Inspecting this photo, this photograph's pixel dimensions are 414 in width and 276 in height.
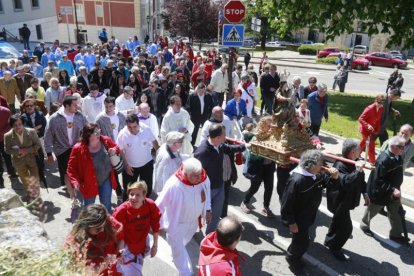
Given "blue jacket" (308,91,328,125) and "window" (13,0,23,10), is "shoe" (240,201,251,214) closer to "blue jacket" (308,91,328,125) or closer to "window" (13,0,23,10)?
"blue jacket" (308,91,328,125)

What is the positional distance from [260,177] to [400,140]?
2.23m

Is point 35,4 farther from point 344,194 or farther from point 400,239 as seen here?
point 400,239

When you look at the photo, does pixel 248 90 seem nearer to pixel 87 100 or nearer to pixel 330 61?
pixel 87 100

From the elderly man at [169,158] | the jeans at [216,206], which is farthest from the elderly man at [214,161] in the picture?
the elderly man at [169,158]

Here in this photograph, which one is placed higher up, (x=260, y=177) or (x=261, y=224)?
(x=260, y=177)

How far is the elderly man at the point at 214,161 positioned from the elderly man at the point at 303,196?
105cm

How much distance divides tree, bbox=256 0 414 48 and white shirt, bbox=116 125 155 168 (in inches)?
343

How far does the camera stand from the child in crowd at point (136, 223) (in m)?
4.15

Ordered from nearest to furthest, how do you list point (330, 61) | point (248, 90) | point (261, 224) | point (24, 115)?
point (261, 224) → point (24, 115) → point (248, 90) → point (330, 61)

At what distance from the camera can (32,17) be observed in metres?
37.6

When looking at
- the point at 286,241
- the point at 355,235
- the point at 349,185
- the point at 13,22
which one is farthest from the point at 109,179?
the point at 13,22

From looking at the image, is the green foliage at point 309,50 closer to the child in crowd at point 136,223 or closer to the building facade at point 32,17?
the building facade at point 32,17

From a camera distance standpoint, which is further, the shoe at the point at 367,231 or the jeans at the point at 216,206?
the shoe at the point at 367,231

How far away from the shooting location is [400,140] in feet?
17.7
